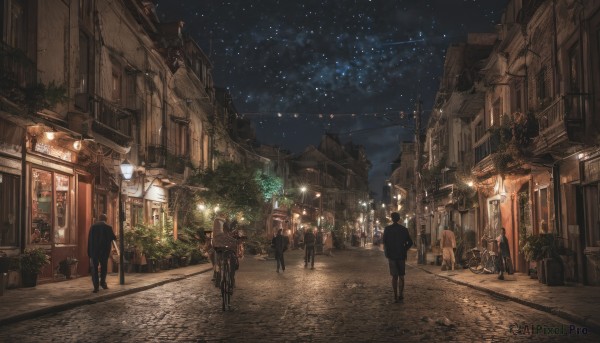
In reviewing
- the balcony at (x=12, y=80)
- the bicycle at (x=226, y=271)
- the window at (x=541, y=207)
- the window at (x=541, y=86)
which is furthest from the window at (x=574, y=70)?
the balcony at (x=12, y=80)

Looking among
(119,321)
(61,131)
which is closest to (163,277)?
(61,131)

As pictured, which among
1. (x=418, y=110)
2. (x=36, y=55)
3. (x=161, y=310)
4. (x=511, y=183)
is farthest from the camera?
(x=418, y=110)

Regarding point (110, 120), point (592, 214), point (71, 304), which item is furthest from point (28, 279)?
point (592, 214)

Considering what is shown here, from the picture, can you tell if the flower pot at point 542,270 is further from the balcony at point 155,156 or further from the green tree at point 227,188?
the green tree at point 227,188

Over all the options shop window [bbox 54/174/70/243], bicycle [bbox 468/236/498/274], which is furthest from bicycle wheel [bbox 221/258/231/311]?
bicycle [bbox 468/236/498/274]

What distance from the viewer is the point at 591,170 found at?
53.7ft

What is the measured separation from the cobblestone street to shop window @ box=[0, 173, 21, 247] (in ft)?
11.7

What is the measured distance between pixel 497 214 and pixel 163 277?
14031 millimetres

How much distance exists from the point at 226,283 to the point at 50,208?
880 cm

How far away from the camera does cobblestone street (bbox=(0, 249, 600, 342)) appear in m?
8.91

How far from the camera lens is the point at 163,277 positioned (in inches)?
793

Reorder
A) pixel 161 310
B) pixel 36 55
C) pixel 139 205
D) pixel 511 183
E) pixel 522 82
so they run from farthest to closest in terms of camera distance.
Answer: pixel 139 205, pixel 511 183, pixel 522 82, pixel 36 55, pixel 161 310

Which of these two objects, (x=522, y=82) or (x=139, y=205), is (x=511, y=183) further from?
(x=139, y=205)

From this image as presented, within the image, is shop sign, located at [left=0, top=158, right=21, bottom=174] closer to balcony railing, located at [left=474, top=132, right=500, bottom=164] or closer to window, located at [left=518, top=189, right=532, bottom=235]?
balcony railing, located at [left=474, top=132, right=500, bottom=164]
